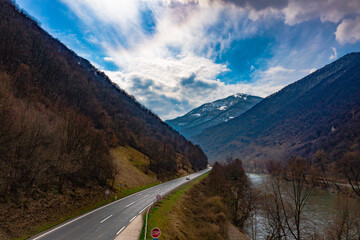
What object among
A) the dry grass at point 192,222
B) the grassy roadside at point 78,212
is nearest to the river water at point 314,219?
the dry grass at point 192,222

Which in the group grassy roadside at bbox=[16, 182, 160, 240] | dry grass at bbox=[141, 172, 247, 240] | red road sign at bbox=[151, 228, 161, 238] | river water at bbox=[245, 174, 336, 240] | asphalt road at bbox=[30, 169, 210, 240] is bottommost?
river water at bbox=[245, 174, 336, 240]

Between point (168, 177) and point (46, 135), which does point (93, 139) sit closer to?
point (46, 135)

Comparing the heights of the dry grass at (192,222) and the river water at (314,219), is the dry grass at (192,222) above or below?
above

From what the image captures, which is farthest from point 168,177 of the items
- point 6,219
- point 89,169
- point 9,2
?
point 9,2

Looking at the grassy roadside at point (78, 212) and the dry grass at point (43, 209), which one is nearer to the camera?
the dry grass at point (43, 209)

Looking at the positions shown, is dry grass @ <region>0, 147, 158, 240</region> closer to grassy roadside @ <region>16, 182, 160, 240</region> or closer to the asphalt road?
grassy roadside @ <region>16, 182, 160, 240</region>

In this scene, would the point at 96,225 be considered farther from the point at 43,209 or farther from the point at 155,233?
the point at 155,233

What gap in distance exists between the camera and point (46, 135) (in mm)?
23984

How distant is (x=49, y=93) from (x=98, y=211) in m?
63.3

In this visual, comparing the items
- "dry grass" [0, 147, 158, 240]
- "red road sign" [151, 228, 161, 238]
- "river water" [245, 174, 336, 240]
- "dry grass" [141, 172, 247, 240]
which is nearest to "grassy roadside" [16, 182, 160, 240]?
"dry grass" [0, 147, 158, 240]

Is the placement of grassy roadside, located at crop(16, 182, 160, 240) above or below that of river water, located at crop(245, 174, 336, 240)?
above

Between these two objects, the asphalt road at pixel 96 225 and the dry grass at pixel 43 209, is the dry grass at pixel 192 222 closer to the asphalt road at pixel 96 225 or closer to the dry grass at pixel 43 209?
the asphalt road at pixel 96 225

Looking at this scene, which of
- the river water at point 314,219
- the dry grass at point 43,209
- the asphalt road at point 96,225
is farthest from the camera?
the river water at point 314,219

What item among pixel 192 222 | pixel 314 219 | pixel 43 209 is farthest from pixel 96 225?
pixel 314 219
